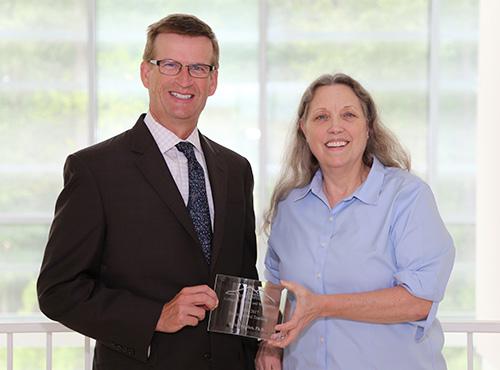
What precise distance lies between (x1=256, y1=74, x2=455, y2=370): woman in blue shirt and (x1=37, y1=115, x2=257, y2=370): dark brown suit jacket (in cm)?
24

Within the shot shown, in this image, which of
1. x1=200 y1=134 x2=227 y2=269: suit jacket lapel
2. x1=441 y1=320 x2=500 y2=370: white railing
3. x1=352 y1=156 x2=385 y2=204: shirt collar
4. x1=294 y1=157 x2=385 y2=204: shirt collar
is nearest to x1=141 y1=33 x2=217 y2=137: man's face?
x1=200 y1=134 x2=227 y2=269: suit jacket lapel

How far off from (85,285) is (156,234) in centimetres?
24

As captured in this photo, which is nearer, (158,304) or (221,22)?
(158,304)

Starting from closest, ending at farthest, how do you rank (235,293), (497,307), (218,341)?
(235,293) → (218,341) → (497,307)

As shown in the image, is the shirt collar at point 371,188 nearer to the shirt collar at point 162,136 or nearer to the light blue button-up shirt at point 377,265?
the light blue button-up shirt at point 377,265

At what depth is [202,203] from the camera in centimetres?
230

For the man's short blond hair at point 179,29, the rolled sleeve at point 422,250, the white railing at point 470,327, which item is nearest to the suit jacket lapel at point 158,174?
the man's short blond hair at point 179,29

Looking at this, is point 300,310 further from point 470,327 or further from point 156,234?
point 470,327

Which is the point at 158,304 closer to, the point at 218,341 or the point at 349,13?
the point at 218,341

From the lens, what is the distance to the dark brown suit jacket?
84.8 inches

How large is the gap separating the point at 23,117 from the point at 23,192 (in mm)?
564

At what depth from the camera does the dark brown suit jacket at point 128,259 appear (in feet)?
7.07

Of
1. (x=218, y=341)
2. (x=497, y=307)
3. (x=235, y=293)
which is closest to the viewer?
(x=235, y=293)

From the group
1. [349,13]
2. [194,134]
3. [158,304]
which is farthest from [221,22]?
[158,304]
